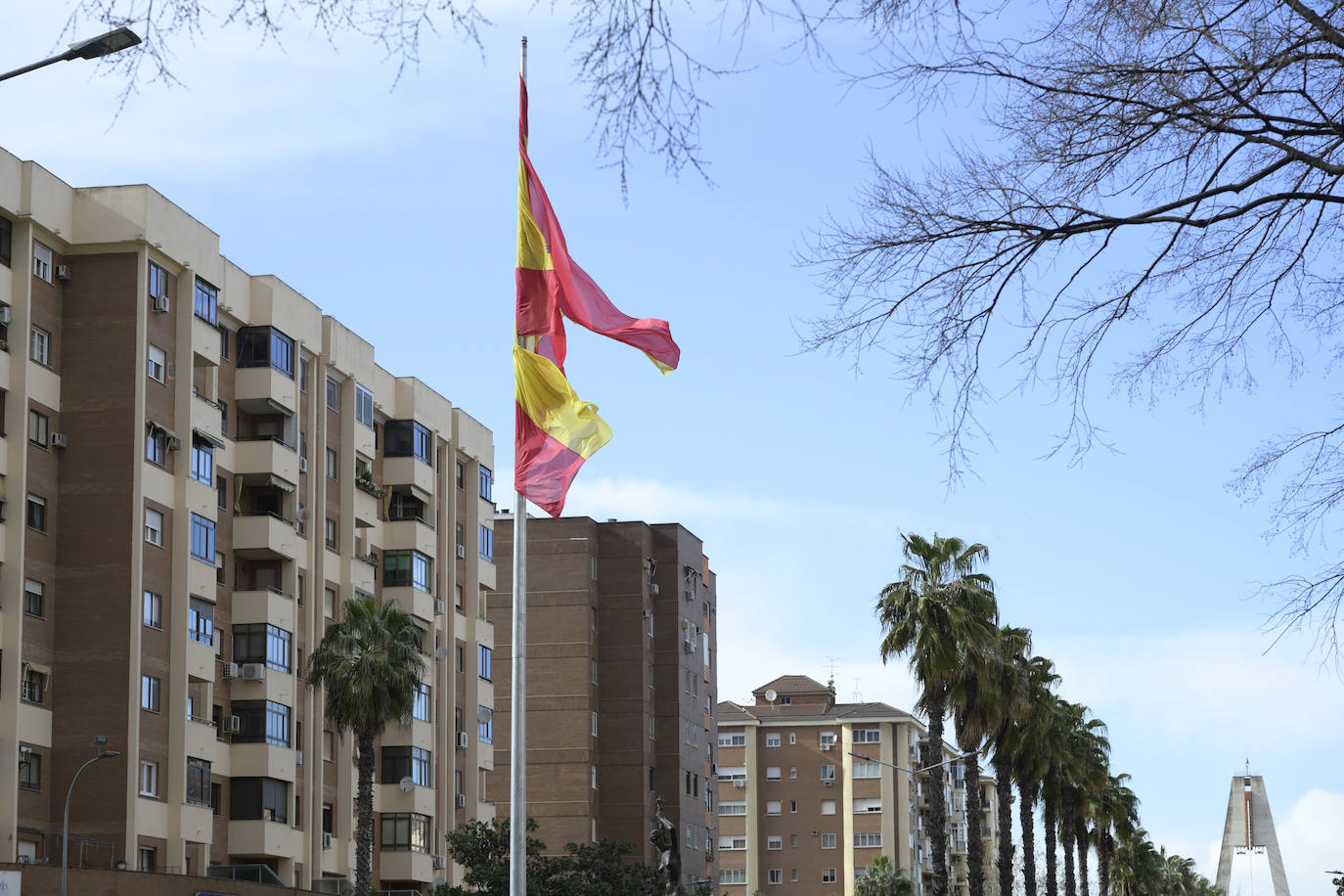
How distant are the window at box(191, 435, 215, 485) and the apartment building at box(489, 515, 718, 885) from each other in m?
38.9

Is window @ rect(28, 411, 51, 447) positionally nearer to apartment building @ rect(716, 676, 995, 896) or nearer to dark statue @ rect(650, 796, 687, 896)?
dark statue @ rect(650, 796, 687, 896)

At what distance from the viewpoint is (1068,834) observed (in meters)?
79.7

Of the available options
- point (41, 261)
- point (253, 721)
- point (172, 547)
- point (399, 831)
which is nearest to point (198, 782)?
point (253, 721)

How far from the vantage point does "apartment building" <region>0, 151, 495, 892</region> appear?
46812 millimetres

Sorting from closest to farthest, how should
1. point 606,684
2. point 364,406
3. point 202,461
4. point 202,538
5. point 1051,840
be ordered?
1. point 202,538
2. point 202,461
3. point 364,406
4. point 1051,840
5. point 606,684

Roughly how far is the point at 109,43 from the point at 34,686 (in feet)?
142

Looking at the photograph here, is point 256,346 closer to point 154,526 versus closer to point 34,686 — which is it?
point 154,526

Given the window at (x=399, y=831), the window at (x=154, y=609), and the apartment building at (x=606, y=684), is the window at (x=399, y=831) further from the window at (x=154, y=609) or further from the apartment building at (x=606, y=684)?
the apartment building at (x=606, y=684)

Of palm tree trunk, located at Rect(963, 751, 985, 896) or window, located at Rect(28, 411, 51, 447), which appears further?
palm tree trunk, located at Rect(963, 751, 985, 896)

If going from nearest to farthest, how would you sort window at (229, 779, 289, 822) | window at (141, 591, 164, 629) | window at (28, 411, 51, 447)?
window at (28, 411, 51, 447) < window at (141, 591, 164, 629) < window at (229, 779, 289, 822)

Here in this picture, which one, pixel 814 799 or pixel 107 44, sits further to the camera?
pixel 814 799

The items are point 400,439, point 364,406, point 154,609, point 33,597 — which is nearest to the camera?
point 33,597

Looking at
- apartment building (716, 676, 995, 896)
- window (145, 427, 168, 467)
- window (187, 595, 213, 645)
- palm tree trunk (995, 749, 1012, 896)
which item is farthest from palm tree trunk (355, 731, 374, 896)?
apartment building (716, 676, 995, 896)

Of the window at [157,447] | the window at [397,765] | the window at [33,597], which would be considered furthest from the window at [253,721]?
the window at [397,765]
